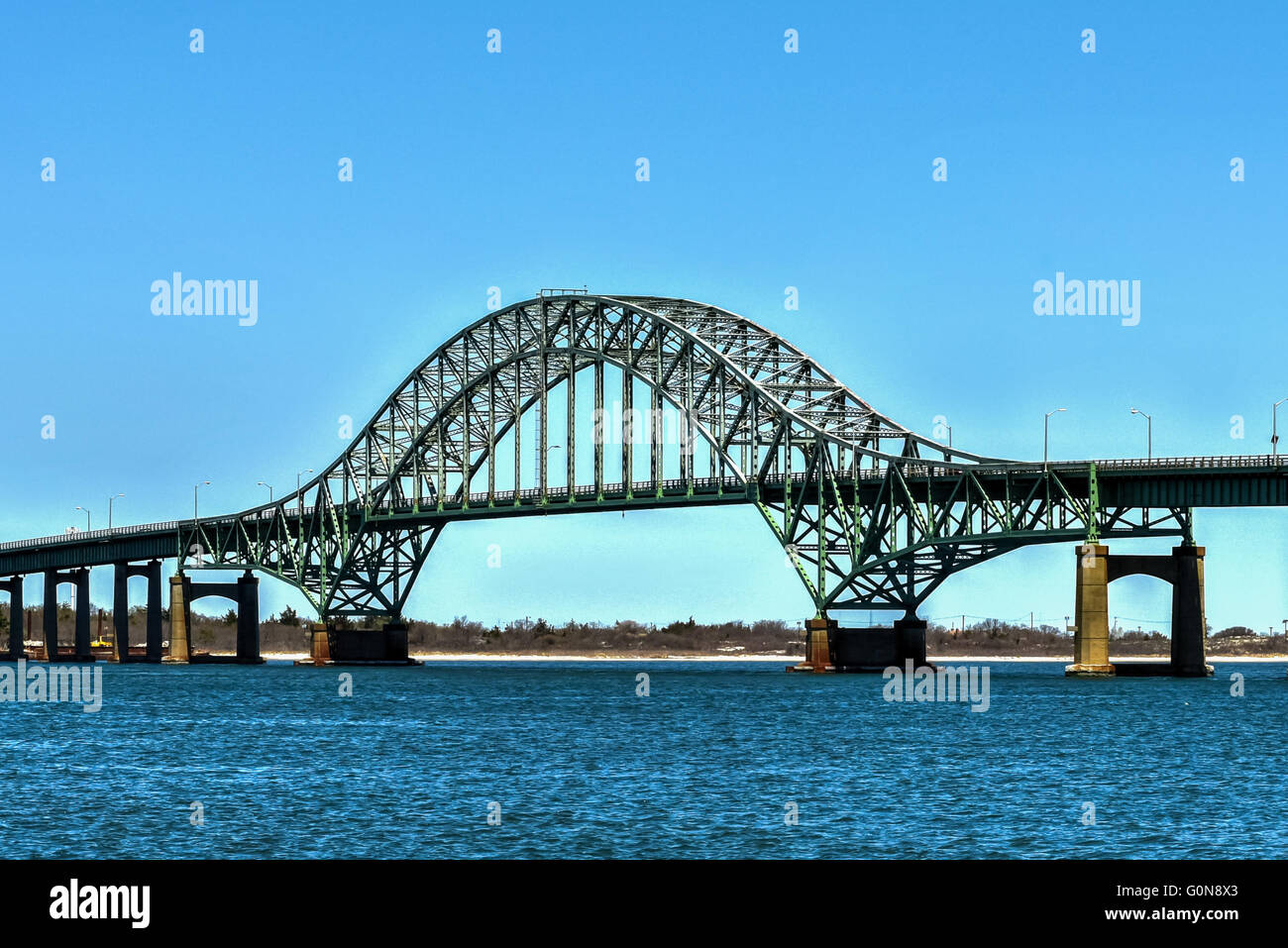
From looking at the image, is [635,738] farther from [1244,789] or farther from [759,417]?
[759,417]

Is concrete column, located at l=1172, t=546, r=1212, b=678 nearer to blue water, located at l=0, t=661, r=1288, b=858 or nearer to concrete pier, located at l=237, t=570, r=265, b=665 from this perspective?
blue water, located at l=0, t=661, r=1288, b=858

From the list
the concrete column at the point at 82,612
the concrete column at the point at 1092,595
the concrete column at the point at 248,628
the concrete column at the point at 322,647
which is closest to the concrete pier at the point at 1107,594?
the concrete column at the point at 1092,595

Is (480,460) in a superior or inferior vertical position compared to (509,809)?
superior

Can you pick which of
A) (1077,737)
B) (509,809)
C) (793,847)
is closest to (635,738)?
(1077,737)

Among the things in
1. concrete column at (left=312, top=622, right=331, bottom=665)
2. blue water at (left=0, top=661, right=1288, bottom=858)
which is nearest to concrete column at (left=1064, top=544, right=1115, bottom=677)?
blue water at (left=0, top=661, right=1288, bottom=858)

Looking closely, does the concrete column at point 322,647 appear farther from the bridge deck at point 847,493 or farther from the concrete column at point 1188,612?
the concrete column at point 1188,612

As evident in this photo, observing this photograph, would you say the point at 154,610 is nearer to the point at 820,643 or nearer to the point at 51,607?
the point at 51,607
